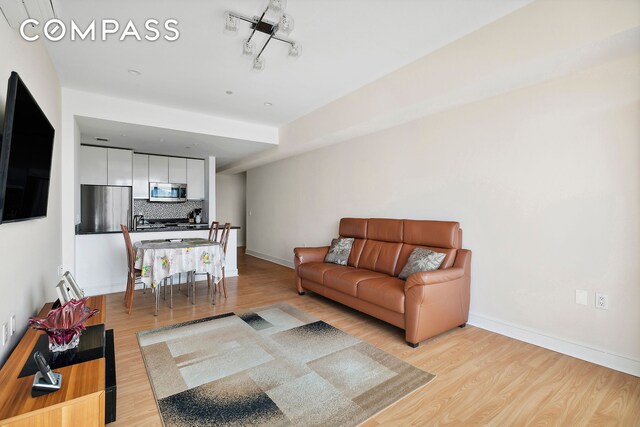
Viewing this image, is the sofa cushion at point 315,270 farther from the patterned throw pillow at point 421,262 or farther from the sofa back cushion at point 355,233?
the patterned throw pillow at point 421,262

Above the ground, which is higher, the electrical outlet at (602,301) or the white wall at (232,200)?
the white wall at (232,200)

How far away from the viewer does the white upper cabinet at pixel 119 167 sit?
5.91m

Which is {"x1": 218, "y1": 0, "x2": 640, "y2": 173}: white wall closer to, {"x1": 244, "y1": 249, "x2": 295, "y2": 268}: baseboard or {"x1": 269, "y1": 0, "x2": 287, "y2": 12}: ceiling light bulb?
{"x1": 269, "y1": 0, "x2": 287, "y2": 12}: ceiling light bulb

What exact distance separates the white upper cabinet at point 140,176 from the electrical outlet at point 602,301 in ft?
23.6

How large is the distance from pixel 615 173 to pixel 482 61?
136 cm

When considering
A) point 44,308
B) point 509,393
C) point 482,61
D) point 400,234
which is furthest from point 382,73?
point 44,308

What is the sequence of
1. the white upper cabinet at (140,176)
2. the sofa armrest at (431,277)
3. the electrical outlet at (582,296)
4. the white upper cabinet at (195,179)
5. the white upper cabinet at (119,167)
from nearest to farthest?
the electrical outlet at (582,296) < the sofa armrest at (431,277) < the white upper cabinet at (119,167) < the white upper cabinet at (140,176) < the white upper cabinet at (195,179)

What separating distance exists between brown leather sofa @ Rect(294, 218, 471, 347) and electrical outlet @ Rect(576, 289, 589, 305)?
0.89 m

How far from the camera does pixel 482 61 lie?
8.57 ft

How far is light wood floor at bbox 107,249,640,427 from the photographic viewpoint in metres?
1.83

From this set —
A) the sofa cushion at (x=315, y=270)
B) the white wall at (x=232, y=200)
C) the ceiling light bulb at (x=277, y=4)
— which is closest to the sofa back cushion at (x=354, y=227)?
the sofa cushion at (x=315, y=270)

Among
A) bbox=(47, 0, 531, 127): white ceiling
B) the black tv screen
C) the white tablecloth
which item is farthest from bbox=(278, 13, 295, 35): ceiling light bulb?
the white tablecloth

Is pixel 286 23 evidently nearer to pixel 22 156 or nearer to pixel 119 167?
pixel 22 156

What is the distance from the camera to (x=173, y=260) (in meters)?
3.76
